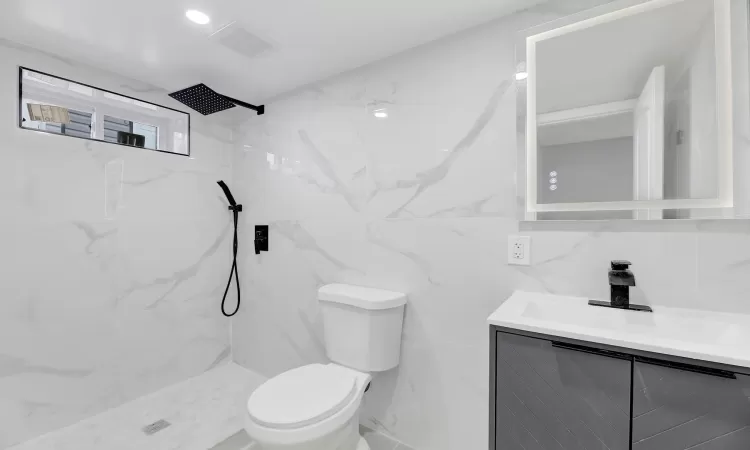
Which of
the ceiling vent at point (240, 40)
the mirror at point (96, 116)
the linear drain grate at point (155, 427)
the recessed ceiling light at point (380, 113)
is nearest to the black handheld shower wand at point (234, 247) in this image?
the mirror at point (96, 116)

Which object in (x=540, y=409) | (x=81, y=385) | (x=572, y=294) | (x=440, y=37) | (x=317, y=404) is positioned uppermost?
(x=440, y=37)

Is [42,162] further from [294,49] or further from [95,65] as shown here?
[294,49]

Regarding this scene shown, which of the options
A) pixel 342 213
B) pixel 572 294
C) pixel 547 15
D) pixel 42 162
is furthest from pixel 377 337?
pixel 42 162

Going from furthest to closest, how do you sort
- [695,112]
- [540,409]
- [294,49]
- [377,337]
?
1. [294,49]
2. [377,337]
3. [695,112]
4. [540,409]

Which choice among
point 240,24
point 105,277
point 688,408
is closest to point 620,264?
point 688,408

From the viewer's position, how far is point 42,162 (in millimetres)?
1853

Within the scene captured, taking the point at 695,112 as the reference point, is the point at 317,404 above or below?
below

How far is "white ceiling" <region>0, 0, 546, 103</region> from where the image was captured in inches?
58.1

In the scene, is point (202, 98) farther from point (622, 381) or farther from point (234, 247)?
point (622, 381)

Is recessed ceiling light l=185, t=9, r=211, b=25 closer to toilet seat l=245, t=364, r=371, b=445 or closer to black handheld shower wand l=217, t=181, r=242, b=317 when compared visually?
black handheld shower wand l=217, t=181, r=242, b=317

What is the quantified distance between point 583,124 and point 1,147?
278 centimetres

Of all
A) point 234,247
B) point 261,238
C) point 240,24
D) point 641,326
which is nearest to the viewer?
point 641,326

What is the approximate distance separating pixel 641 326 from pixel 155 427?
95.5 inches

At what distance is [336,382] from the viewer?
5.03 feet
